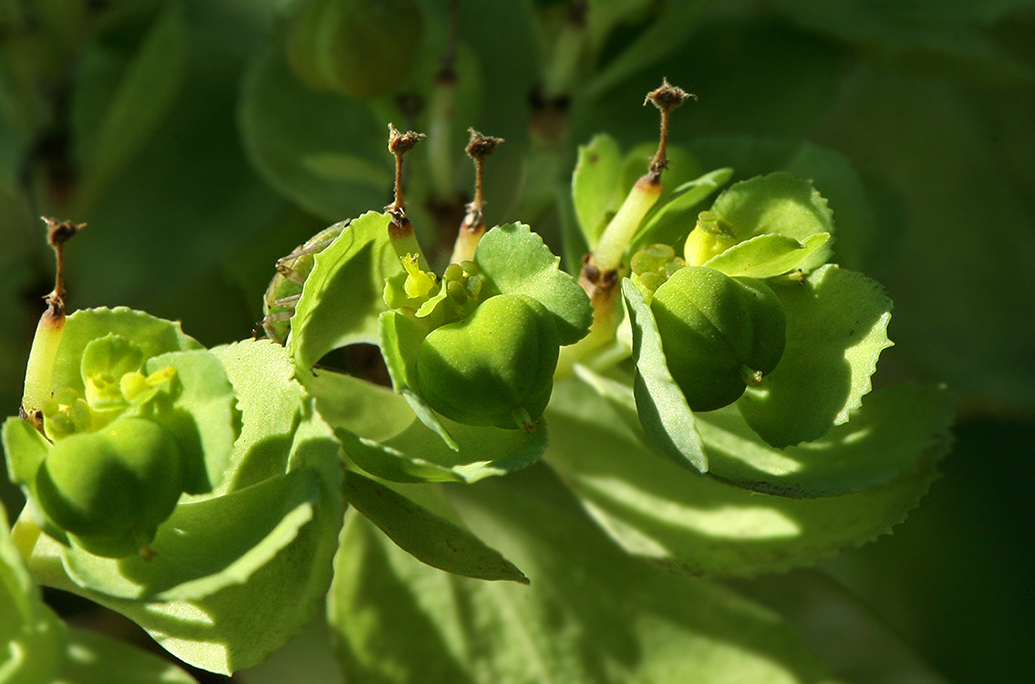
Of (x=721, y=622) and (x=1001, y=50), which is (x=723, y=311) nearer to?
(x=721, y=622)

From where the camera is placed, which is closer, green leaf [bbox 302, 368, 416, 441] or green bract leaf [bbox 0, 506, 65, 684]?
green bract leaf [bbox 0, 506, 65, 684]

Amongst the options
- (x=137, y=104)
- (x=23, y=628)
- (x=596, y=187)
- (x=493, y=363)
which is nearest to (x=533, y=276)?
(x=493, y=363)

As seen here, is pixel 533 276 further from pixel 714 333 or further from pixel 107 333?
pixel 107 333

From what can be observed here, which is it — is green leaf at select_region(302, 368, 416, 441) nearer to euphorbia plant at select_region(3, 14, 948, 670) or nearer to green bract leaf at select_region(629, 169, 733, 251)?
euphorbia plant at select_region(3, 14, 948, 670)

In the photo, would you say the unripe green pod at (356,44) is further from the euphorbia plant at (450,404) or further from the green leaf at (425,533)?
the green leaf at (425,533)

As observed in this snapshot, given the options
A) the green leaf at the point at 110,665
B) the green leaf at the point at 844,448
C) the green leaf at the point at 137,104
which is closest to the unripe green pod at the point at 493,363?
the green leaf at the point at 844,448

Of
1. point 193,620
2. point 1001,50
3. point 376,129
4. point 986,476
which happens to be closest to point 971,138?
point 1001,50

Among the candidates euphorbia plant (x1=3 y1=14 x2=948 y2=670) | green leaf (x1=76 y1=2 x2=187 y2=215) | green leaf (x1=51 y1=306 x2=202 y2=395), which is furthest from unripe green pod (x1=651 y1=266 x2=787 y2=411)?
green leaf (x1=76 y1=2 x2=187 y2=215)
